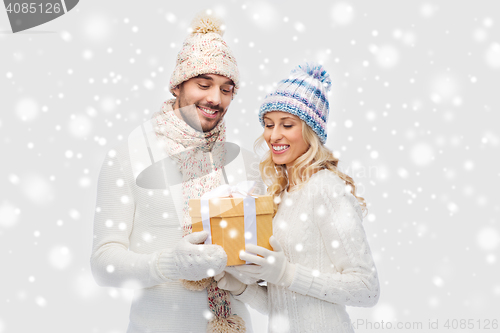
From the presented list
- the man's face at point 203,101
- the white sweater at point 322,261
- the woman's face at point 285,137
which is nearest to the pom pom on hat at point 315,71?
the woman's face at point 285,137

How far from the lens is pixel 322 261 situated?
2033 mm

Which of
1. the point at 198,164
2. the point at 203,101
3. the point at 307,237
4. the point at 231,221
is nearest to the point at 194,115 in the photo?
the point at 203,101

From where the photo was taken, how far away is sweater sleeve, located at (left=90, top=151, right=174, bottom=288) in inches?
73.4

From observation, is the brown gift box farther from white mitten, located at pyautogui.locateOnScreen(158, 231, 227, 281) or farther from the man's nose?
the man's nose

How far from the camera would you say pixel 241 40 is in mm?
2793

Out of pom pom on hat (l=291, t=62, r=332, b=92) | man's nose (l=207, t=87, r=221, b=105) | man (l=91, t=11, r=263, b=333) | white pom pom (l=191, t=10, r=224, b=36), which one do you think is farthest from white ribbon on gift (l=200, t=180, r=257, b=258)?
white pom pom (l=191, t=10, r=224, b=36)

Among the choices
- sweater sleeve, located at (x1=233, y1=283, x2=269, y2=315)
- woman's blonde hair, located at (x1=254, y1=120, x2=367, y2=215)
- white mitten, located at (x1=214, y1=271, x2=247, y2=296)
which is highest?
woman's blonde hair, located at (x1=254, y1=120, x2=367, y2=215)

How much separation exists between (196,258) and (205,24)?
1.20 m

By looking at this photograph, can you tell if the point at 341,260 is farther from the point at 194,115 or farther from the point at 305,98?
the point at 194,115

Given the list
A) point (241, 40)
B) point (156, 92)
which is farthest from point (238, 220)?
point (241, 40)

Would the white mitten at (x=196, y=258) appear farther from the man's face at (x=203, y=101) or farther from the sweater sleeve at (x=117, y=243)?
the man's face at (x=203, y=101)

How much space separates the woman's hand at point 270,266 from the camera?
5.87 ft

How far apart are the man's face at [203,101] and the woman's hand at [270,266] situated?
682 millimetres

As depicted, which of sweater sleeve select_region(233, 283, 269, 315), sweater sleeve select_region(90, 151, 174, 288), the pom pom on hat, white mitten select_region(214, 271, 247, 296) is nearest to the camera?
sweater sleeve select_region(90, 151, 174, 288)
